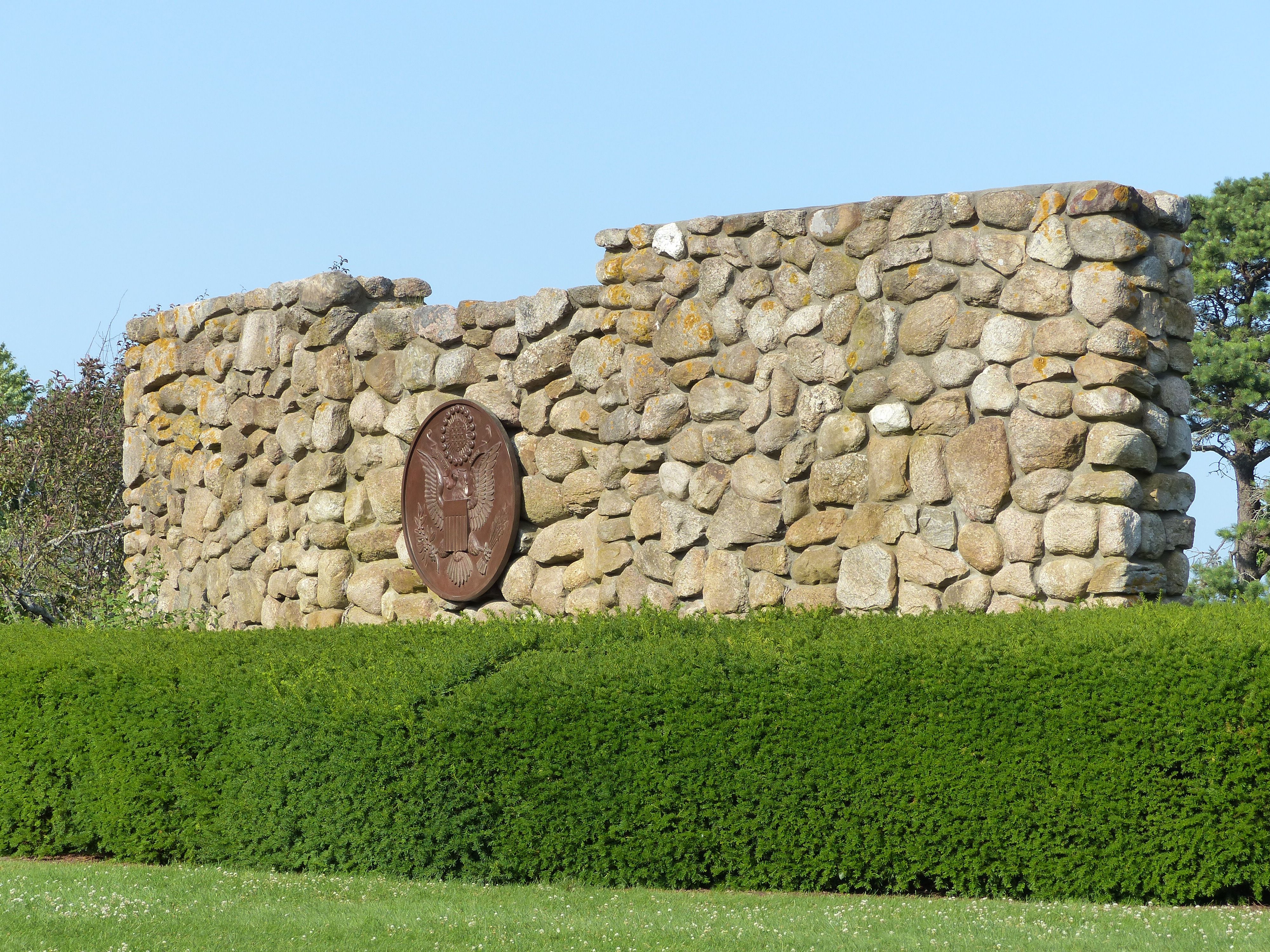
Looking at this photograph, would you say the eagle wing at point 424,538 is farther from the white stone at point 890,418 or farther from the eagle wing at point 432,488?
the white stone at point 890,418

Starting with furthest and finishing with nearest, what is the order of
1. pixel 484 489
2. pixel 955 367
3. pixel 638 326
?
pixel 484 489
pixel 638 326
pixel 955 367

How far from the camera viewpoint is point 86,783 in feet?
24.8

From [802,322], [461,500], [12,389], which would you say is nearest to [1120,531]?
[802,322]

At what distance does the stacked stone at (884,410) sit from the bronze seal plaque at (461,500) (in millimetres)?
373

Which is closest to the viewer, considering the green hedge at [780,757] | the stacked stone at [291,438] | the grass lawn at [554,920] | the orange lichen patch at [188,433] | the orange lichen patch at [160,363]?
the grass lawn at [554,920]

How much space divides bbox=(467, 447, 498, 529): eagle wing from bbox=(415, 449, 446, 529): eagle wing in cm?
28

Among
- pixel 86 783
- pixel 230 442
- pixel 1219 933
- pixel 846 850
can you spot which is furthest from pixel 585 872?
pixel 230 442

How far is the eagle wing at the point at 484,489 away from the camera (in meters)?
9.17

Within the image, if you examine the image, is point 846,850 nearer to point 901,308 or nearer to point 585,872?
point 585,872

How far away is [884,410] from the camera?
757cm

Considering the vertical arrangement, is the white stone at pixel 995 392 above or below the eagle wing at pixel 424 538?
above

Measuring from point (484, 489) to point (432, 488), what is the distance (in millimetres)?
474

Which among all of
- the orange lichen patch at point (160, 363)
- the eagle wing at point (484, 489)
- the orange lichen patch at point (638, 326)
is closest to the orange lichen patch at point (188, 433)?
the orange lichen patch at point (160, 363)

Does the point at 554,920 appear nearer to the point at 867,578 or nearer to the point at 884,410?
the point at 867,578
